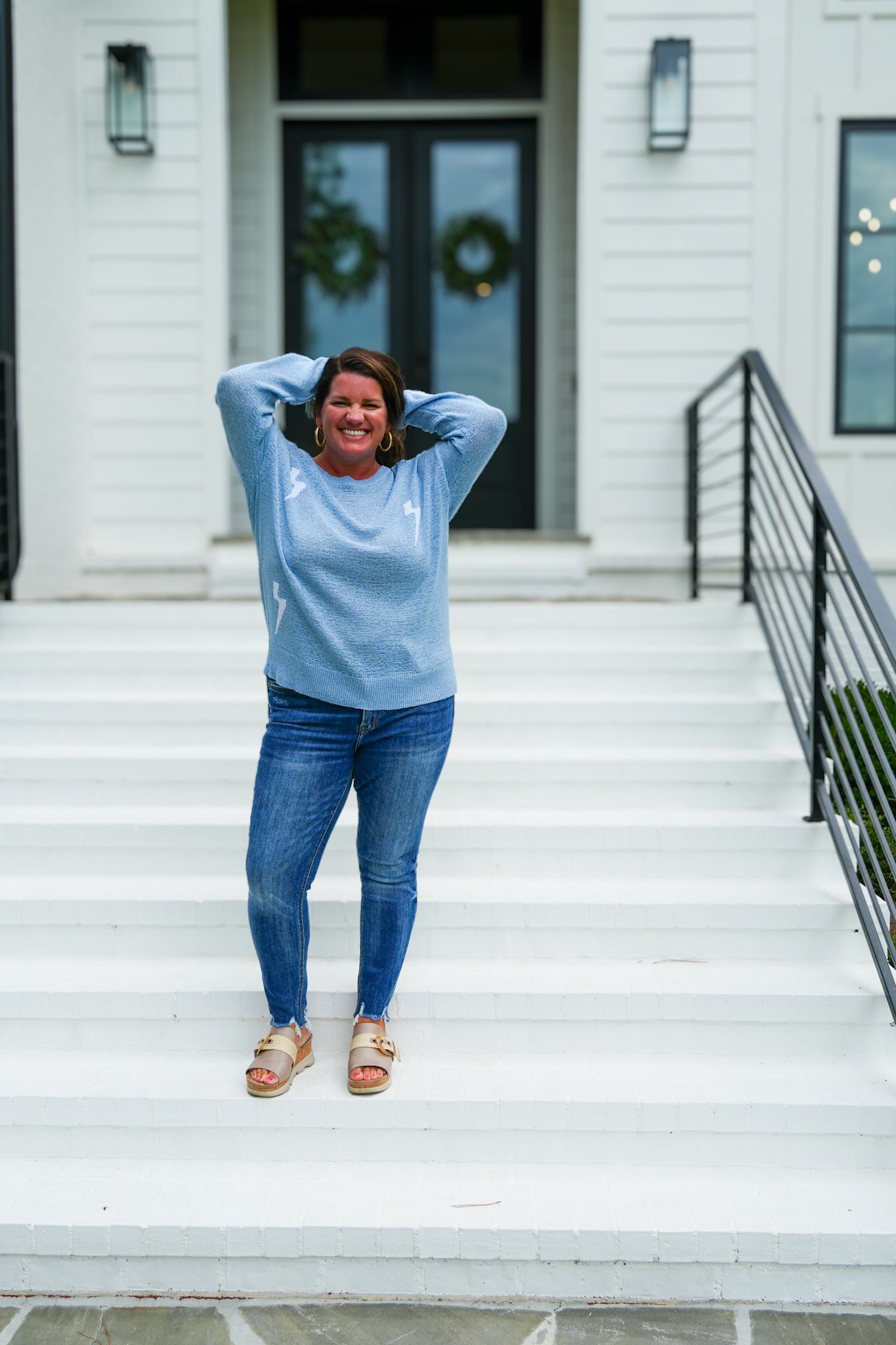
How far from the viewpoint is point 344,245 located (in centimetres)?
568

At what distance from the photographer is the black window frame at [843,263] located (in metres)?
4.80

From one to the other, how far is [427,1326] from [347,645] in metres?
1.12

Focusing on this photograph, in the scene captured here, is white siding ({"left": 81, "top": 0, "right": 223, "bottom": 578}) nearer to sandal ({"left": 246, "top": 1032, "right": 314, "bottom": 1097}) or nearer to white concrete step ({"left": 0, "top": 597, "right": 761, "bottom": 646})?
white concrete step ({"left": 0, "top": 597, "right": 761, "bottom": 646})

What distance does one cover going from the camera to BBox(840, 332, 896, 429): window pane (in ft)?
16.2

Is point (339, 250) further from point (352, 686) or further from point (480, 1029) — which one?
point (480, 1029)

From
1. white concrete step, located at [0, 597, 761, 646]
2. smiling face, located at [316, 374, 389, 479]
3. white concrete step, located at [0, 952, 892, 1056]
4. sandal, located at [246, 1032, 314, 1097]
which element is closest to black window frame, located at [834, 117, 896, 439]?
white concrete step, located at [0, 597, 761, 646]

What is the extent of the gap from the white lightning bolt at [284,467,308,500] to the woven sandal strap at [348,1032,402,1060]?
1.03 metres

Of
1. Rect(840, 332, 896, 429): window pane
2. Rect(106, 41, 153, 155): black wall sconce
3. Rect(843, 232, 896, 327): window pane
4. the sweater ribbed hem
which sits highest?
Rect(106, 41, 153, 155): black wall sconce

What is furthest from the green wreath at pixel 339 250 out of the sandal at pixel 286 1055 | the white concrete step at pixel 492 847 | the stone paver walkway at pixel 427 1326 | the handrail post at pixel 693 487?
the stone paver walkway at pixel 427 1326

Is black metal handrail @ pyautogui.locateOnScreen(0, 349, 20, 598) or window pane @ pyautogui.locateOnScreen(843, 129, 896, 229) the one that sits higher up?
window pane @ pyautogui.locateOnScreen(843, 129, 896, 229)

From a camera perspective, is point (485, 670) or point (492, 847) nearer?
point (492, 847)

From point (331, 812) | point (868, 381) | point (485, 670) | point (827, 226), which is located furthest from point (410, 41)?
point (331, 812)

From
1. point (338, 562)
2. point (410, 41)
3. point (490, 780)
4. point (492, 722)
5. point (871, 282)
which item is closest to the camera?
point (338, 562)

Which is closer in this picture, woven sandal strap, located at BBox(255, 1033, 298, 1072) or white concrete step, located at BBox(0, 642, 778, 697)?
woven sandal strap, located at BBox(255, 1033, 298, 1072)
